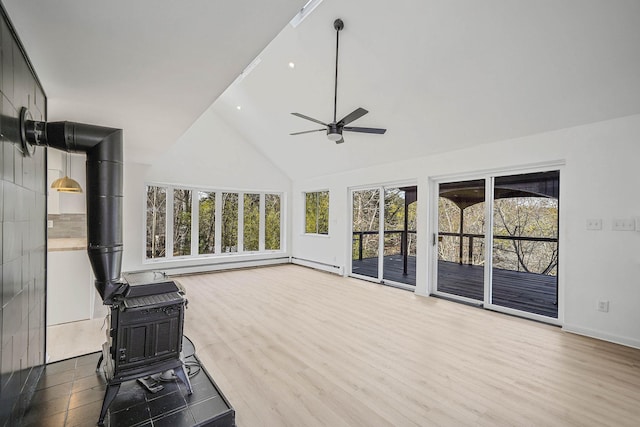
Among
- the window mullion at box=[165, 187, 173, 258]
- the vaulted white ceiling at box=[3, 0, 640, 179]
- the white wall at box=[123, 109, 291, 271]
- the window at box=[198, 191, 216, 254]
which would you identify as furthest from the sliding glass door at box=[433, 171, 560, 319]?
the window mullion at box=[165, 187, 173, 258]

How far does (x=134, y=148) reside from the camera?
4.32m

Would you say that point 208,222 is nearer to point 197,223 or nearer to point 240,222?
point 197,223

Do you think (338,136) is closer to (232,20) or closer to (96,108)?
(232,20)

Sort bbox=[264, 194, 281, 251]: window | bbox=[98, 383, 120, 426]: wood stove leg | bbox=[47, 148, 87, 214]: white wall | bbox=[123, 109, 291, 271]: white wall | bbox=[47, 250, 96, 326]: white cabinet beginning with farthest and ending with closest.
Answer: bbox=[264, 194, 281, 251]: window
bbox=[123, 109, 291, 271]: white wall
bbox=[47, 148, 87, 214]: white wall
bbox=[47, 250, 96, 326]: white cabinet
bbox=[98, 383, 120, 426]: wood stove leg

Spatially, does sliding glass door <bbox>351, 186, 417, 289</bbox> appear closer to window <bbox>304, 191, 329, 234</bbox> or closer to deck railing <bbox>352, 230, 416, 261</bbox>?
deck railing <bbox>352, 230, 416, 261</bbox>

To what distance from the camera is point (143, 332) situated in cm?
203

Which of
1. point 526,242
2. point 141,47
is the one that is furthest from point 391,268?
point 141,47

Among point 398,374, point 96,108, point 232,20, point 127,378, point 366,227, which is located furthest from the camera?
point 366,227

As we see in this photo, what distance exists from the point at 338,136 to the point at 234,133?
166 inches

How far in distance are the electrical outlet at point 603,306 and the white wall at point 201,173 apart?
245 inches

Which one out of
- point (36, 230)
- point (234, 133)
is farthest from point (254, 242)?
point (36, 230)

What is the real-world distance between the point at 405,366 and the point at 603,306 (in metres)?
2.44

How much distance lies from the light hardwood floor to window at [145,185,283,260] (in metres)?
2.53

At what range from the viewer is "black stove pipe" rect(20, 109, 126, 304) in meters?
1.99
